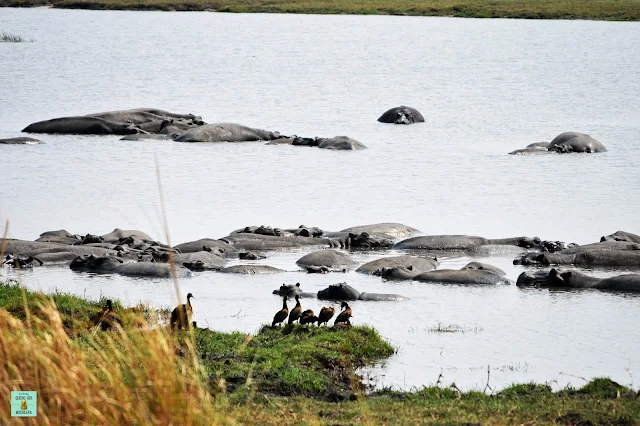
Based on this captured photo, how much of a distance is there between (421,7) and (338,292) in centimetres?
7133

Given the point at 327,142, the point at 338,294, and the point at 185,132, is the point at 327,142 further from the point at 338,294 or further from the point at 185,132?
the point at 338,294

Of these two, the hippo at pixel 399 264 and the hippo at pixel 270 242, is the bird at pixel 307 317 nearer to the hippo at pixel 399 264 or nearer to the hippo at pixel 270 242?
the hippo at pixel 399 264

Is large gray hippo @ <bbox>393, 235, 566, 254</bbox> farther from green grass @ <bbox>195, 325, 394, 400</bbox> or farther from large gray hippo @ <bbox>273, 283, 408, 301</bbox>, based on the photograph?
green grass @ <bbox>195, 325, 394, 400</bbox>

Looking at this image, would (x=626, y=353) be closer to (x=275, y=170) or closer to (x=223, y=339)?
(x=223, y=339)

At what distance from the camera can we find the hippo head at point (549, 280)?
15.1m

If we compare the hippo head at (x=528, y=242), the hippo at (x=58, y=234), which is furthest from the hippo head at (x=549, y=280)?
the hippo at (x=58, y=234)

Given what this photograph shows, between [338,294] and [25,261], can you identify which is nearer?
[338,294]

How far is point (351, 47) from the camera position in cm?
7088

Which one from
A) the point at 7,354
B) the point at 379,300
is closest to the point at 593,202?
the point at 379,300

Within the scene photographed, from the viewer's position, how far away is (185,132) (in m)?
30.1

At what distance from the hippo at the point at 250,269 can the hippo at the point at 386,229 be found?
2.75 metres

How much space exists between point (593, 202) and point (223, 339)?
12.2m

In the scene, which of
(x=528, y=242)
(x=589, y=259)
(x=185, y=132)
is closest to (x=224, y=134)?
(x=185, y=132)

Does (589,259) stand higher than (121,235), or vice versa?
(121,235)
